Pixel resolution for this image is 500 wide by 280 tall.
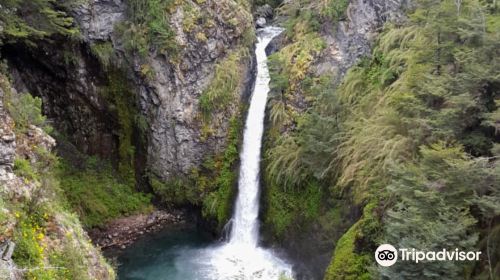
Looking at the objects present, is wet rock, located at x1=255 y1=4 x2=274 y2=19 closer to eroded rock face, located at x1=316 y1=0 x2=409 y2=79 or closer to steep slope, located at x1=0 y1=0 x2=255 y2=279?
steep slope, located at x1=0 y1=0 x2=255 y2=279

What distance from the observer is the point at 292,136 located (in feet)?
54.0

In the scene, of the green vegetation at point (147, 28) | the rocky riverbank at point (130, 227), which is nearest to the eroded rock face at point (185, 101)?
the green vegetation at point (147, 28)

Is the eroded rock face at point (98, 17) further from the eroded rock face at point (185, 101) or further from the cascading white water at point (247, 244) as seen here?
the cascading white water at point (247, 244)

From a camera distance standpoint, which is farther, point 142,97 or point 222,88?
point 142,97

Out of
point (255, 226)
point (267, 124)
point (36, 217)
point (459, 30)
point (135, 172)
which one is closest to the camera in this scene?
point (36, 217)

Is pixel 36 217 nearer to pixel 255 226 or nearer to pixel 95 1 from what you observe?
pixel 255 226

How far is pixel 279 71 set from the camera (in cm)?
1811

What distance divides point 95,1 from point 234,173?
8.30 m

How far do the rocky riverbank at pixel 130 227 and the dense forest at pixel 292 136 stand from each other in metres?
0.35

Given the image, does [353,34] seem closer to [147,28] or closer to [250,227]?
[147,28]

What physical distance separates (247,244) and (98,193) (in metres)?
6.37

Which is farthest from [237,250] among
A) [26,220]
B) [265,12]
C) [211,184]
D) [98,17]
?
[265,12]

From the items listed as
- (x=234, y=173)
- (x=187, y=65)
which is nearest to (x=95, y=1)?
(x=187, y=65)

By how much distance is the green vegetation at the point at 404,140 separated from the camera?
867 centimetres
